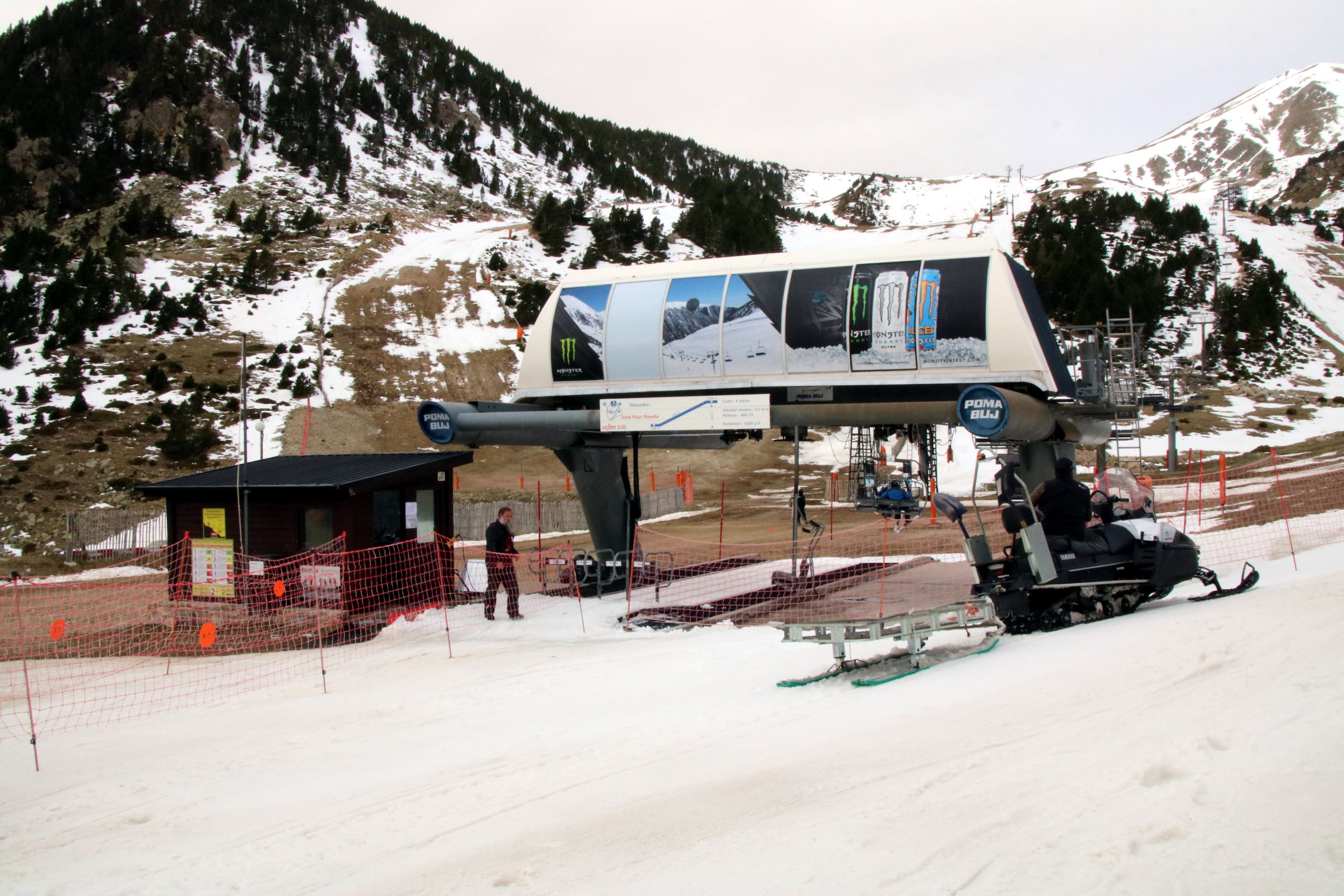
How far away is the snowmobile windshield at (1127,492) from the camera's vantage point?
34.7 feet

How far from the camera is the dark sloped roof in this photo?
598 inches

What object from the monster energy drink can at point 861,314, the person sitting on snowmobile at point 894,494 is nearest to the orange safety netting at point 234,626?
the person sitting on snowmobile at point 894,494

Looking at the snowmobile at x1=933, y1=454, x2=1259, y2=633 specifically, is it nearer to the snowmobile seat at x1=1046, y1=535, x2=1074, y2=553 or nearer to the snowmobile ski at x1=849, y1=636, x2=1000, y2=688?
the snowmobile seat at x1=1046, y1=535, x2=1074, y2=553

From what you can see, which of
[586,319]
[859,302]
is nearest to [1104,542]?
[859,302]

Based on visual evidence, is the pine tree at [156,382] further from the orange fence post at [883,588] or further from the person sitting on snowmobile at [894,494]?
the person sitting on snowmobile at [894,494]

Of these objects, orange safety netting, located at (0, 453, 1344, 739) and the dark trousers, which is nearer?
orange safety netting, located at (0, 453, 1344, 739)

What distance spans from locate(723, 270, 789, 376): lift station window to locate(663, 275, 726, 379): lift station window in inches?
5.8

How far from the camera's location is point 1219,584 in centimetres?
988

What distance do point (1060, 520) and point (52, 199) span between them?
296ft

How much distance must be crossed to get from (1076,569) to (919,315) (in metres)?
4.90

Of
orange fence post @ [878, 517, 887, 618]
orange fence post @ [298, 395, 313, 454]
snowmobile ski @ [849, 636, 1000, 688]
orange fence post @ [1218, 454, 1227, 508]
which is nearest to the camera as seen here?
snowmobile ski @ [849, 636, 1000, 688]

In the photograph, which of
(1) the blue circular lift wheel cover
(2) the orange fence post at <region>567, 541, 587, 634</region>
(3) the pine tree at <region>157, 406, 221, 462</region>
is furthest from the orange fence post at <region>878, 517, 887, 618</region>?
(3) the pine tree at <region>157, 406, 221, 462</region>

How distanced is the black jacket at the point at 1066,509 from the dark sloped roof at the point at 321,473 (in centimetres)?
1030

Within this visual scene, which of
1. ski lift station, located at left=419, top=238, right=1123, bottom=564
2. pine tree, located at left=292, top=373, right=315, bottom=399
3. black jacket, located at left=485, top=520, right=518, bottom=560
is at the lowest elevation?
black jacket, located at left=485, top=520, right=518, bottom=560
